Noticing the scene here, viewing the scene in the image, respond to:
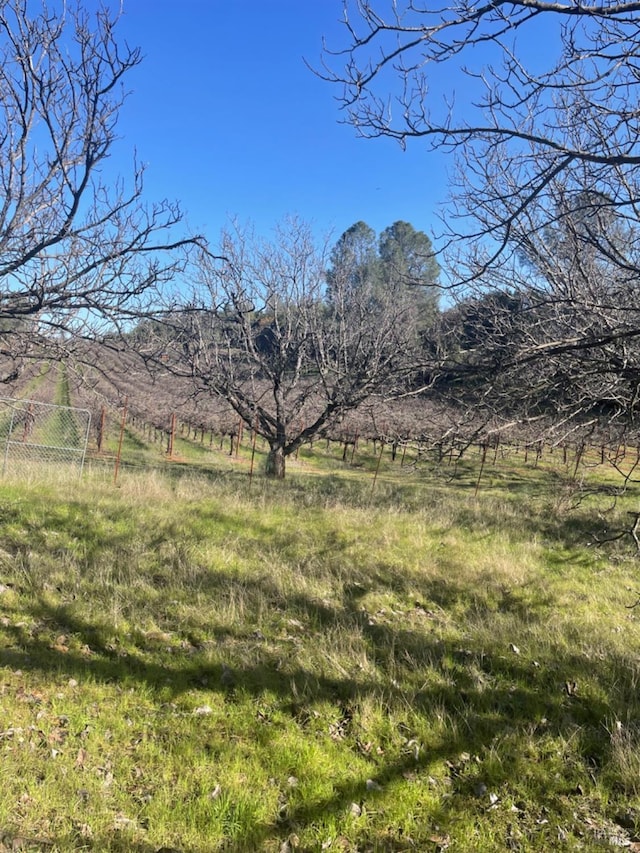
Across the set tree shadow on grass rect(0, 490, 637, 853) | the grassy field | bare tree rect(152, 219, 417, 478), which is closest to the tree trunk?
bare tree rect(152, 219, 417, 478)

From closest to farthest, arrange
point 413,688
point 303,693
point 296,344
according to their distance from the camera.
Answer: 1. point 303,693
2. point 413,688
3. point 296,344

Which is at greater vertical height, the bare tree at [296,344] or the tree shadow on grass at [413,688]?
the bare tree at [296,344]

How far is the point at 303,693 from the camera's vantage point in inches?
144

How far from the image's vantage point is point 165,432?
34094mm

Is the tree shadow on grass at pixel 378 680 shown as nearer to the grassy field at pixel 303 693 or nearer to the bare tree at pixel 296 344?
the grassy field at pixel 303 693

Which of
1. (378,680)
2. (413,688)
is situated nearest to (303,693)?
(378,680)

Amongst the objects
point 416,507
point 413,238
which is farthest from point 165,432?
point 416,507

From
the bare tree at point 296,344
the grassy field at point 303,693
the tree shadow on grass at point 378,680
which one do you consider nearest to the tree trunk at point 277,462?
the bare tree at point 296,344

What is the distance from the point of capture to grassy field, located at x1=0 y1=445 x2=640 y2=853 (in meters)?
2.59

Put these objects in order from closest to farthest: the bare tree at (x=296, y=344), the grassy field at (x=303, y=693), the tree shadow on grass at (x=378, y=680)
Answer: the grassy field at (x=303, y=693)
the tree shadow on grass at (x=378, y=680)
the bare tree at (x=296, y=344)

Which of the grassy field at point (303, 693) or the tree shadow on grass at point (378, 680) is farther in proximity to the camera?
the tree shadow on grass at point (378, 680)

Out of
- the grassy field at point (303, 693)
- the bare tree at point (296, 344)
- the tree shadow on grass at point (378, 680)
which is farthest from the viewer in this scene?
the bare tree at point (296, 344)

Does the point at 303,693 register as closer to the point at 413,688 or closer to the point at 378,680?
the point at 378,680

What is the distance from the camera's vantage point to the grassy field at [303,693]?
2.59 metres
